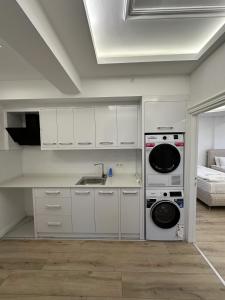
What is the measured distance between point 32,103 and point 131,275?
2.96m

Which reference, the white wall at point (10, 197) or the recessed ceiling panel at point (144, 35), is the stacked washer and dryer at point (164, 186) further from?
the white wall at point (10, 197)

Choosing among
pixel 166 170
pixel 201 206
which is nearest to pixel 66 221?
pixel 166 170

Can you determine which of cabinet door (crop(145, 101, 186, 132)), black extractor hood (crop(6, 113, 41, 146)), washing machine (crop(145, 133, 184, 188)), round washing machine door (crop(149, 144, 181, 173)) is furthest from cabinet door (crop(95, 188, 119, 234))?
black extractor hood (crop(6, 113, 41, 146))

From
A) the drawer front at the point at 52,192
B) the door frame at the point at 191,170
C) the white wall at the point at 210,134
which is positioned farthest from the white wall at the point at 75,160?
the white wall at the point at 210,134

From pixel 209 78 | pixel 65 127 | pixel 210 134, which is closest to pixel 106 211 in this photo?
pixel 65 127

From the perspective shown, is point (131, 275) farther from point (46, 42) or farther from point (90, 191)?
point (46, 42)

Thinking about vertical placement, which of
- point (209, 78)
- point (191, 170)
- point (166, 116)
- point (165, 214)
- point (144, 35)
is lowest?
point (165, 214)

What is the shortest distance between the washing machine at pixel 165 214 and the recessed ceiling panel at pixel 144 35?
1.86 metres

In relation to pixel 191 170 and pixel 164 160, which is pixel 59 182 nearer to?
pixel 164 160

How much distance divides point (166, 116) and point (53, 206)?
2219mm

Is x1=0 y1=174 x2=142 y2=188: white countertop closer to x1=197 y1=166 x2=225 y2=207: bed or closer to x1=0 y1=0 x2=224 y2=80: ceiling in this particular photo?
x1=0 y1=0 x2=224 y2=80: ceiling

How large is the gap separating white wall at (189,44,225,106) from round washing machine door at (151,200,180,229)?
154cm

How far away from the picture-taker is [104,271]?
6.94 feet

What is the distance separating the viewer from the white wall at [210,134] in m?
5.80
